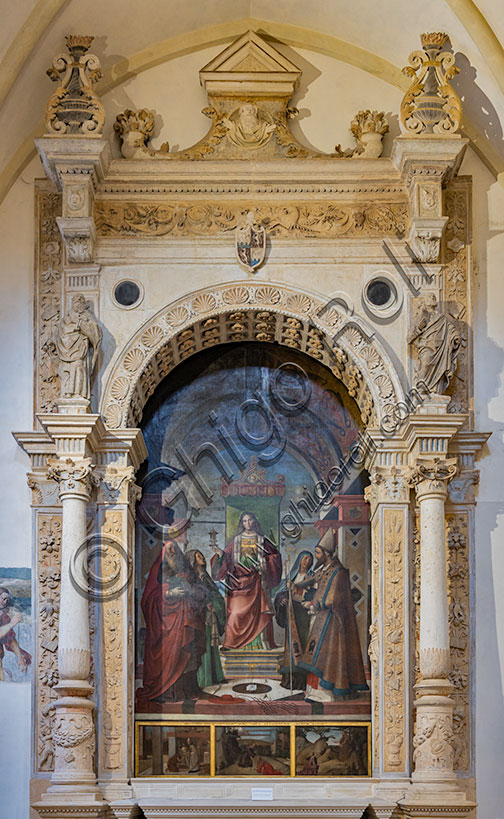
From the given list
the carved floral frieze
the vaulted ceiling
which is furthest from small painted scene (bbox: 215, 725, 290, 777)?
the vaulted ceiling

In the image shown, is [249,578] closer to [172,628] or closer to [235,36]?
[172,628]

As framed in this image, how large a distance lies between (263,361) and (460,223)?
8.71 feet

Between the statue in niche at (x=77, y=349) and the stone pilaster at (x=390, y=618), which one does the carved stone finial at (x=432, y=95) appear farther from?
the statue in niche at (x=77, y=349)

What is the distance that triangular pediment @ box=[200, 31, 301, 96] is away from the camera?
15531 mm

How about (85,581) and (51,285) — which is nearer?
(85,581)

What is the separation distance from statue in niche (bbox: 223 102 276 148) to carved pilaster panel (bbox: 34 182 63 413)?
2022 mm

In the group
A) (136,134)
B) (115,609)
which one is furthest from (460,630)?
(136,134)

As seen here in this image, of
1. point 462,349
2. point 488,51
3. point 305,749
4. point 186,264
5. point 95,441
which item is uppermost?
point 488,51

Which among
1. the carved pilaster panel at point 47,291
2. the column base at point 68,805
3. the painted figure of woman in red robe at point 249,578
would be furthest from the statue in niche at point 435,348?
the column base at point 68,805

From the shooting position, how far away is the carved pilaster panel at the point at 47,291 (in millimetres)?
15273

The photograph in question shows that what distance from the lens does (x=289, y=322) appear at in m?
15.4

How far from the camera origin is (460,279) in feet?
50.4

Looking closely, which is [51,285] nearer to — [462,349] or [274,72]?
[274,72]

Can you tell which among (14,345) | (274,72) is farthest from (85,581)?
(274,72)
